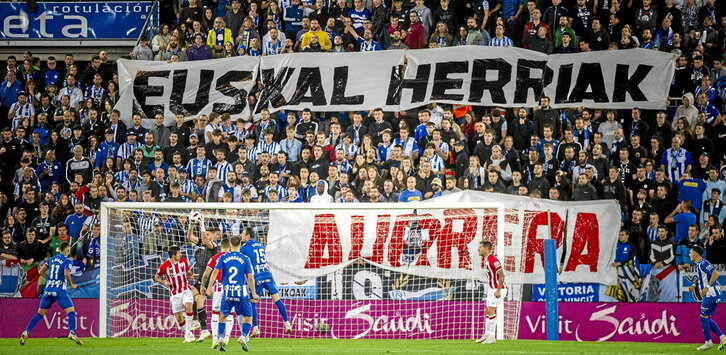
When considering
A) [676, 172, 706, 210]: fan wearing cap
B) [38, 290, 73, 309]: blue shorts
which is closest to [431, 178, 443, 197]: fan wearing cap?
[676, 172, 706, 210]: fan wearing cap

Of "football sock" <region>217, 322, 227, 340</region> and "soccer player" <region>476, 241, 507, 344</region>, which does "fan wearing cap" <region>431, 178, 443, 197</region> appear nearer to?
"soccer player" <region>476, 241, 507, 344</region>

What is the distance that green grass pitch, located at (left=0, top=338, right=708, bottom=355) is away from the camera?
1407cm

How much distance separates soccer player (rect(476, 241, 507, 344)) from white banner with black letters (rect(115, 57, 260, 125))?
24.8ft

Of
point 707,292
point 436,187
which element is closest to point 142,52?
point 436,187

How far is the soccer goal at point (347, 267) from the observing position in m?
17.9

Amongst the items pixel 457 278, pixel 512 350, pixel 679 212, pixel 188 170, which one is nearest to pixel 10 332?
pixel 188 170

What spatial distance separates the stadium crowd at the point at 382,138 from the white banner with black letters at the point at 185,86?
320mm

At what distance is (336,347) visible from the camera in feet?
49.5

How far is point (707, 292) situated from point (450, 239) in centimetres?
434

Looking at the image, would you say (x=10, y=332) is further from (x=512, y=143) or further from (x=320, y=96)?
(x=512, y=143)

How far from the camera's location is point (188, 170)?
20594 mm

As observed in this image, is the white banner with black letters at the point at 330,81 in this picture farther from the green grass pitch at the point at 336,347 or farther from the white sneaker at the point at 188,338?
the white sneaker at the point at 188,338

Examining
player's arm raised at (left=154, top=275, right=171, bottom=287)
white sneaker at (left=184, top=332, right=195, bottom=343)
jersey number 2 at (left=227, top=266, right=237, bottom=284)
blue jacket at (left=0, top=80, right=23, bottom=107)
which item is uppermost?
blue jacket at (left=0, top=80, right=23, bottom=107)

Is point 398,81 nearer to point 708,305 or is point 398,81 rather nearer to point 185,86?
point 185,86
